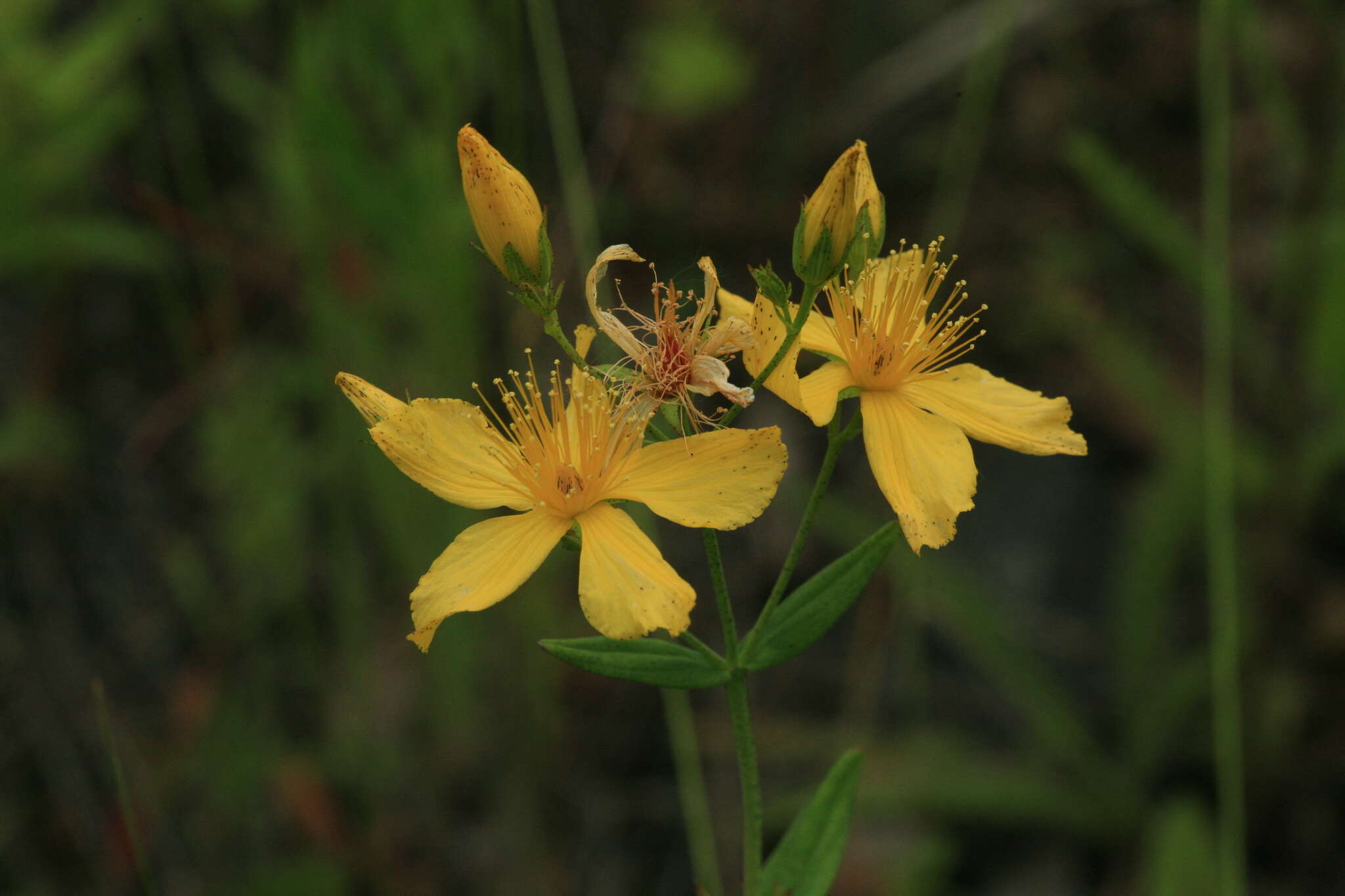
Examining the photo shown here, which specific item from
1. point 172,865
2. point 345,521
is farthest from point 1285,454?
point 172,865

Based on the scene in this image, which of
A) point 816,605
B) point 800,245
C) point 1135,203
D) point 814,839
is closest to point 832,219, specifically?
point 800,245

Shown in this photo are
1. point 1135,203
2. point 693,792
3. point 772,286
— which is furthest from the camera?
point 1135,203

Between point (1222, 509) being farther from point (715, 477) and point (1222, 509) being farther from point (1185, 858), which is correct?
point (715, 477)

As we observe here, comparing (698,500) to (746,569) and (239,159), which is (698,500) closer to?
(746,569)

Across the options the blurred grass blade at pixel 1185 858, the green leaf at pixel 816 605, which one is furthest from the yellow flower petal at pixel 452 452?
the blurred grass blade at pixel 1185 858

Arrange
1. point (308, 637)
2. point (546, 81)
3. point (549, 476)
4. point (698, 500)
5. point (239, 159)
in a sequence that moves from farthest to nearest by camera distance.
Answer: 1. point (239, 159)
2. point (308, 637)
3. point (546, 81)
4. point (549, 476)
5. point (698, 500)

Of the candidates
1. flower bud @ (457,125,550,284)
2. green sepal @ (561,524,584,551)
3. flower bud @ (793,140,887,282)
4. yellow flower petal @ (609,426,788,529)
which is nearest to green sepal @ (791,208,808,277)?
flower bud @ (793,140,887,282)

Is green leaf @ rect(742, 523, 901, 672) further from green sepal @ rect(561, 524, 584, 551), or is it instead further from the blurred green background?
the blurred green background
